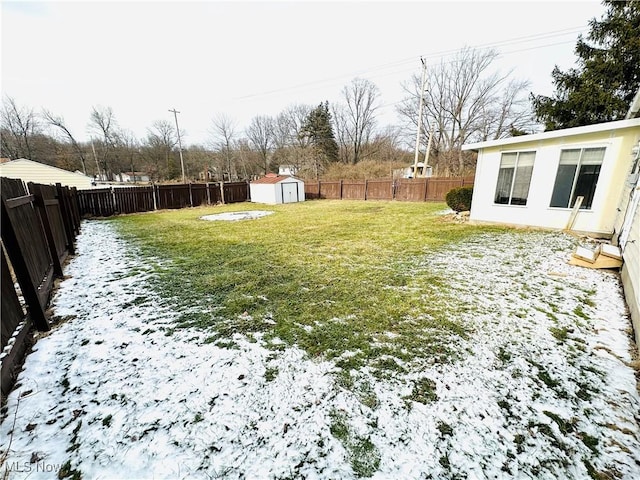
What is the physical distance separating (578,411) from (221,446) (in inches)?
104

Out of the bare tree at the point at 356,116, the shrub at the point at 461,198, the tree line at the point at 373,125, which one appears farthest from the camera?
the bare tree at the point at 356,116

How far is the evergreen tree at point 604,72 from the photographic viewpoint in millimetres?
9945

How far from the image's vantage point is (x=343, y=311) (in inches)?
133

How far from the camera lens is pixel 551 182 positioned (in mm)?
7137

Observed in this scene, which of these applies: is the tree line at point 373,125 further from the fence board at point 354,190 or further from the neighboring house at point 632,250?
the neighboring house at point 632,250

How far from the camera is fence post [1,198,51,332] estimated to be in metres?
2.54

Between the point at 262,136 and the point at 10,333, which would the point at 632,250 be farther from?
the point at 262,136

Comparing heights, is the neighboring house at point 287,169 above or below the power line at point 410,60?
below

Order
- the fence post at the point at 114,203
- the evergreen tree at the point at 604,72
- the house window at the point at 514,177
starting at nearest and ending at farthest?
the house window at the point at 514,177 → the evergreen tree at the point at 604,72 → the fence post at the point at 114,203

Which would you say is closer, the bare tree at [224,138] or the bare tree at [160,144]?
the bare tree at [224,138]

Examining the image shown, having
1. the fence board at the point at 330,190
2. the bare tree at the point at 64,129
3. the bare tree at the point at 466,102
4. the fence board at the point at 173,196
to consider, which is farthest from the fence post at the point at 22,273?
the bare tree at the point at 64,129

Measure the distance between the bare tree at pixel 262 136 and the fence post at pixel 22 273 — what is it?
126 feet

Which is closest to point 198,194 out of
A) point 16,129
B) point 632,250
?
point 632,250

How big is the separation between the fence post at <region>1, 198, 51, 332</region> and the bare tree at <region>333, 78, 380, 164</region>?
1311 inches
